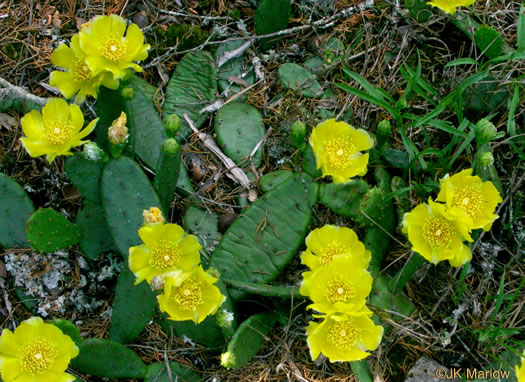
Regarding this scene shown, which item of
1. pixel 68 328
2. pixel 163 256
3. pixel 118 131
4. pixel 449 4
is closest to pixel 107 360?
pixel 68 328

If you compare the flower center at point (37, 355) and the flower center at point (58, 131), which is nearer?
the flower center at point (37, 355)

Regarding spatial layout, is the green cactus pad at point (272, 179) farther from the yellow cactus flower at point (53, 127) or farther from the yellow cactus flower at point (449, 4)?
the yellow cactus flower at point (449, 4)

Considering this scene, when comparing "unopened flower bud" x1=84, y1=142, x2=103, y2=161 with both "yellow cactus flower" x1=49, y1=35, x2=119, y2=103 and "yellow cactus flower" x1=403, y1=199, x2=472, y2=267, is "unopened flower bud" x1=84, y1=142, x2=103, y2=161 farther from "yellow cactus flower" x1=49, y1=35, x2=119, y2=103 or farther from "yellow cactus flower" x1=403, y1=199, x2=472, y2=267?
"yellow cactus flower" x1=403, y1=199, x2=472, y2=267

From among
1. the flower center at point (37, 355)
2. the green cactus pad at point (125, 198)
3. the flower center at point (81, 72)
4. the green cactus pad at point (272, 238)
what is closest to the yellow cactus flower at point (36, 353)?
the flower center at point (37, 355)

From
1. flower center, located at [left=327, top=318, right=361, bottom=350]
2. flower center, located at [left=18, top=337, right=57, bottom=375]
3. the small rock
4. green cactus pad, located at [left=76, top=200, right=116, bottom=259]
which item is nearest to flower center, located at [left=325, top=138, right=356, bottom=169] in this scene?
flower center, located at [left=327, top=318, right=361, bottom=350]

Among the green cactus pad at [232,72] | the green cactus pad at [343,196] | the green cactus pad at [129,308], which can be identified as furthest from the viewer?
the green cactus pad at [232,72]

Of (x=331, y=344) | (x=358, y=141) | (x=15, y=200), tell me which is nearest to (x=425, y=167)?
(x=358, y=141)
